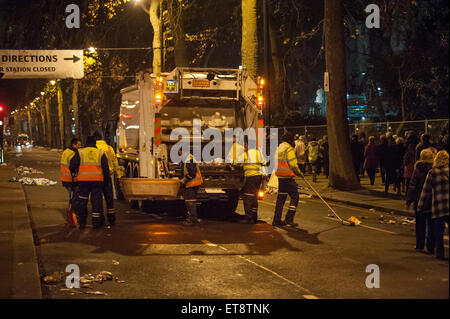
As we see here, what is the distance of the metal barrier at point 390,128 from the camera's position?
22.9 metres

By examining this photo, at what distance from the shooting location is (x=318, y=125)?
103ft

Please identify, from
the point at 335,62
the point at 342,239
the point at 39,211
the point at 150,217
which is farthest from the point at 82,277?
the point at 335,62

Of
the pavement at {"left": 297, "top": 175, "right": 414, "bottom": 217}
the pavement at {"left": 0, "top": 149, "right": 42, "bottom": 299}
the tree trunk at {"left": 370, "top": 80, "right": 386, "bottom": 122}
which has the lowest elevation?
the pavement at {"left": 297, "top": 175, "right": 414, "bottom": 217}

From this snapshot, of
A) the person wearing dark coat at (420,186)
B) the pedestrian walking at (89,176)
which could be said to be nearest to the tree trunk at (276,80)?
the pedestrian walking at (89,176)

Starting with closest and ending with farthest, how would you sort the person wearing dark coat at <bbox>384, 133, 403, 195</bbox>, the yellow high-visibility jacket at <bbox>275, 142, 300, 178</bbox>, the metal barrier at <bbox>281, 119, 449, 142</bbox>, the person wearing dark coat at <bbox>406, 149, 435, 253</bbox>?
the person wearing dark coat at <bbox>406, 149, 435, 253</bbox>, the yellow high-visibility jacket at <bbox>275, 142, 300, 178</bbox>, the person wearing dark coat at <bbox>384, 133, 403, 195</bbox>, the metal barrier at <bbox>281, 119, 449, 142</bbox>

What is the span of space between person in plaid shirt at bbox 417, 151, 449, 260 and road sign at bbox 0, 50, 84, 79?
13.7 m

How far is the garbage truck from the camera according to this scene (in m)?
13.9

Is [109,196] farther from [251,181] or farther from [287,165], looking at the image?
[287,165]

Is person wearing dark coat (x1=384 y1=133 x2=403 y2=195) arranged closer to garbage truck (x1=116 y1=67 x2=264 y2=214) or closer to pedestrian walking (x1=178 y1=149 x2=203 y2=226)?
garbage truck (x1=116 y1=67 x2=264 y2=214)

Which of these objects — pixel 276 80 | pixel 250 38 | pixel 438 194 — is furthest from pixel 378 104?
pixel 438 194

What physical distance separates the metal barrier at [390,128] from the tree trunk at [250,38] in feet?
18.8

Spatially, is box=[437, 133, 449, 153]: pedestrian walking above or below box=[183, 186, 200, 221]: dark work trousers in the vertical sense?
above

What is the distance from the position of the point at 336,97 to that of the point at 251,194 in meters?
8.54

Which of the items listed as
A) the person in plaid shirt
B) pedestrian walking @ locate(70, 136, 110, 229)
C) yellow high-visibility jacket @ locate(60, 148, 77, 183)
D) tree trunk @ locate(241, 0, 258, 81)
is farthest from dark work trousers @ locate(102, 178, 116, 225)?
tree trunk @ locate(241, 0, 258, 81)
